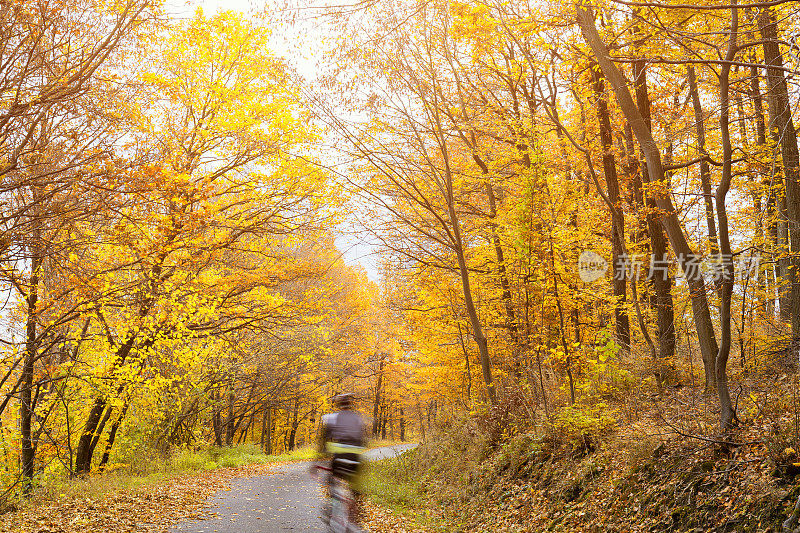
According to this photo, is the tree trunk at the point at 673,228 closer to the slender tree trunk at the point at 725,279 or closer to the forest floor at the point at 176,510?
the slender tree trunk at the point at 725,279

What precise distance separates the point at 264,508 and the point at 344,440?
10.9ft

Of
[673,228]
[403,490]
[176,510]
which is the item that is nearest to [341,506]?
[176,510]

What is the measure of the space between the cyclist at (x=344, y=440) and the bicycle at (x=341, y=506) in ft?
0.16

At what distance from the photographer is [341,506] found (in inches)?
272

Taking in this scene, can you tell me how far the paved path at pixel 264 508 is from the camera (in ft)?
25.0

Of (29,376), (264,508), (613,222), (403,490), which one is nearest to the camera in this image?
→ (264,508)

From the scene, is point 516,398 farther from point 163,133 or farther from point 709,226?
point 163,133

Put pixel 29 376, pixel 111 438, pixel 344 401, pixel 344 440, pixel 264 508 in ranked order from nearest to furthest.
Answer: pixel 344 440 → pixel 344 401 → pixel 264 508 → pixel 29 376 → pixel 111 438

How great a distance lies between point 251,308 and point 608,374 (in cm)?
895

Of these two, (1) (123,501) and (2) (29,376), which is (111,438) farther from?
(1) (123,501)

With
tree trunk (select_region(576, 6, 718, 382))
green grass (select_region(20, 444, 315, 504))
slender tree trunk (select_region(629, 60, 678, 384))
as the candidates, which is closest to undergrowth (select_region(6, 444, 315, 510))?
green grass (select_region(20, 444, 315, 504))

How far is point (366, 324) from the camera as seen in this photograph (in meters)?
27.8

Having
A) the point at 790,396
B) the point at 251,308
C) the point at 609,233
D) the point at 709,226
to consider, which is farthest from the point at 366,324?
the point at 790,396

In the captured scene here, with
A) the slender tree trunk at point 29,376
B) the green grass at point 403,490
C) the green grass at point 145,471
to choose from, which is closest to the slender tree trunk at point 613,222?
the green grass at point 403,490
